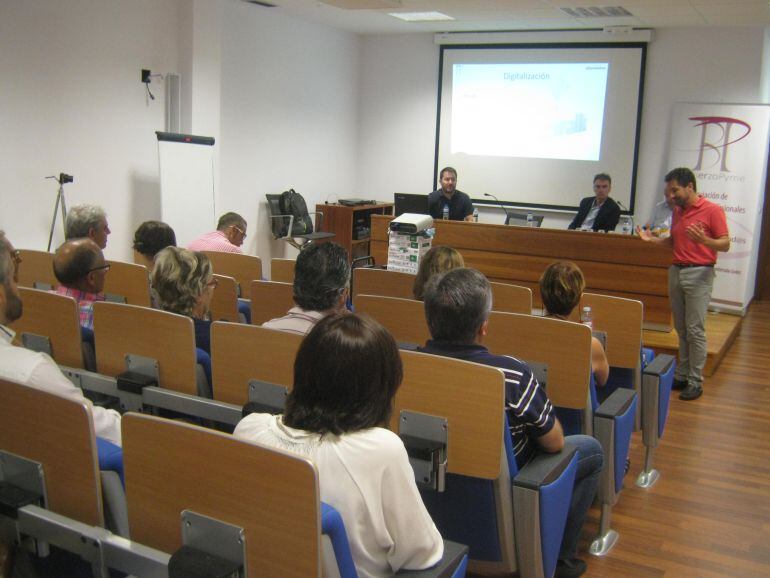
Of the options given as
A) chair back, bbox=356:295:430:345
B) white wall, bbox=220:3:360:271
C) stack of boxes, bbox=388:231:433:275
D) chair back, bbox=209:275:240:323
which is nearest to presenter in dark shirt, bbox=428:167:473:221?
white wall, bbox=220:3:360:271

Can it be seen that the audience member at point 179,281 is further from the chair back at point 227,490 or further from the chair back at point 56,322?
the chair back at point 227,490

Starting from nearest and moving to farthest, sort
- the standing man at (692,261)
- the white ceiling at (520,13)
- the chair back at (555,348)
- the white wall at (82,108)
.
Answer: the chair back at (555,348), the standing man at (692,261), the white wall at (82,108), the white ceiling at (520,13)

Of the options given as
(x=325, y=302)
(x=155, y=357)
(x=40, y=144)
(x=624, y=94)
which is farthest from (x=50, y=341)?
(x=624, y=94)

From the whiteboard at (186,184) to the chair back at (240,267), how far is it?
2.09 m

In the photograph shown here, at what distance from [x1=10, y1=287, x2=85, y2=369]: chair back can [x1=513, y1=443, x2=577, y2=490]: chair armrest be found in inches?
67.6

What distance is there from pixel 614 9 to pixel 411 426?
6.35 metres

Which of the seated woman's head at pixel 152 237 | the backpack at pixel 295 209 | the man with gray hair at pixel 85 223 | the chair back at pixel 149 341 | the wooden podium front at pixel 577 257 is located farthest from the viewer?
the backpack at pixel 295 209

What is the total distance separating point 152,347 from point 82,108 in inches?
170

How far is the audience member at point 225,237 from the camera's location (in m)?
5.10

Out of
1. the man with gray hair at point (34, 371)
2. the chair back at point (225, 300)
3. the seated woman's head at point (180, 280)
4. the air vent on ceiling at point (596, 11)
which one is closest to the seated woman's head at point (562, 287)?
the seated woman's head at point (180, 280)

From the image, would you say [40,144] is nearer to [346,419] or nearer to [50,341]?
[50,341]

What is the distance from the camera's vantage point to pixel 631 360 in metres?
3.38

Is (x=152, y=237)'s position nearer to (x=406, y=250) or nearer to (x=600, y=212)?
(x=406, y=250)

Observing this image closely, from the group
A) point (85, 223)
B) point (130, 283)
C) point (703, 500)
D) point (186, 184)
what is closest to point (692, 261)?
point (703, 500)
